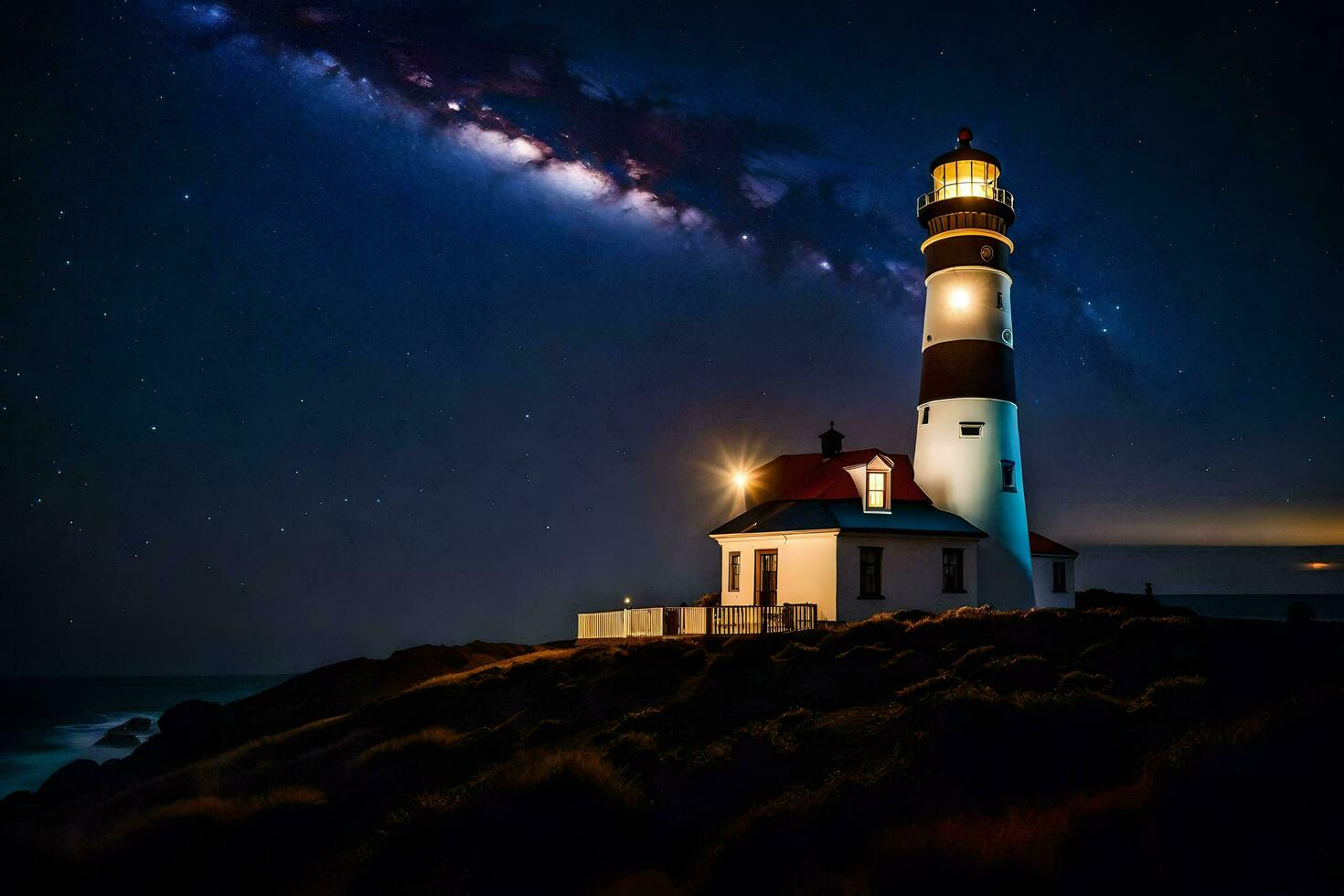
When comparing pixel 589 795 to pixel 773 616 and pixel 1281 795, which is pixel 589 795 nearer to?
pixel 1281 795

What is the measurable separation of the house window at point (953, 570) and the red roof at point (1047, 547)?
705cm

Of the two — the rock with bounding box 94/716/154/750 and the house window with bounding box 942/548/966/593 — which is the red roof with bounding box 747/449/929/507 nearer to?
the house window with bounding box 942/548/966/593

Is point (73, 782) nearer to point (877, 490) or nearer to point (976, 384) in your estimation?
point (877, 490)

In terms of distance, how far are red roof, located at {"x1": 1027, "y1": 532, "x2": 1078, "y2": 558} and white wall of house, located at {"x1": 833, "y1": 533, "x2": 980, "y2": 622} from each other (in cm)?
706

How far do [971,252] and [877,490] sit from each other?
7675 mm

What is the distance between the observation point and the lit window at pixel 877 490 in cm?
2844

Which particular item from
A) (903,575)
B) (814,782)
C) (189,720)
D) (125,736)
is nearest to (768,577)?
(903,575)

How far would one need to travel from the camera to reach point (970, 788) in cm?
1189

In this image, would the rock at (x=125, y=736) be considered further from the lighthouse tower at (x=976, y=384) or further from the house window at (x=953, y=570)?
the lighthouse tower at (x=976, y=384)

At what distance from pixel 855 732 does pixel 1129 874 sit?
21.3 ft

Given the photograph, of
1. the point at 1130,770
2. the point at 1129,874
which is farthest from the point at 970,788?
the point at 1129,874

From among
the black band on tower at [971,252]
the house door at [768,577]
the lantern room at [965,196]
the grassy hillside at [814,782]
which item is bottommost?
the grassy hillside at [814,782]

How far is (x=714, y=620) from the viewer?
1057 inches

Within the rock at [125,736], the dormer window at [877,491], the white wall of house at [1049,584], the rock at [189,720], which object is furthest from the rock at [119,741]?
the white wall of house at [1049,584]
